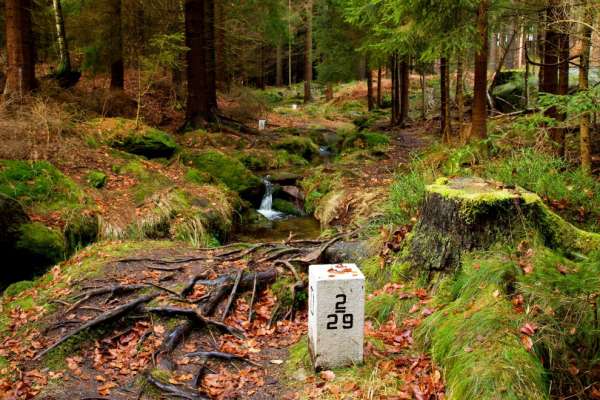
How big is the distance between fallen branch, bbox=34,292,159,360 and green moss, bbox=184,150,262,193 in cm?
781

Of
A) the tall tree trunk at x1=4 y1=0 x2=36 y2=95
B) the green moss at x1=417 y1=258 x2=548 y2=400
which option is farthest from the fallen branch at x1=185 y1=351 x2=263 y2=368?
the tall tree trunk at x1=4 y1=0 x2=36 y2=95

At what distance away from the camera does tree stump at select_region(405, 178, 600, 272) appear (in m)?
5.02

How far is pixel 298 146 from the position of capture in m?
19.6

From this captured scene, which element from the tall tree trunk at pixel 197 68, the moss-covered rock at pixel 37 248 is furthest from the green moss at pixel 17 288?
the tall tree trunk at pixel 197 68

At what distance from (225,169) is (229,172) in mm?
141

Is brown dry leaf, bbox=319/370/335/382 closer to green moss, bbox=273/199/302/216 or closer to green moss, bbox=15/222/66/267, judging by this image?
green moss, bbox=15/222/66/267

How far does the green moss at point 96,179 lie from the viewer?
10695 mm

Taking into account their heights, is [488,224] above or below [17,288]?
above

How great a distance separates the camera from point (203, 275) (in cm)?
675

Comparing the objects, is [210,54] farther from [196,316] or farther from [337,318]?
[337,318]

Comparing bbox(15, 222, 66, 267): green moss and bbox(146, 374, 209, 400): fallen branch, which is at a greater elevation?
bbox(15, 222, 66, 267): green moss

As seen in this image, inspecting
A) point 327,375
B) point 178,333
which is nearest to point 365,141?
point 178,333

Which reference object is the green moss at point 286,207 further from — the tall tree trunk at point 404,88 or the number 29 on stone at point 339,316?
the tall tree trunk at point 404,88

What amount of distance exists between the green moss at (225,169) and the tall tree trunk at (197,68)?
402 centimetres
